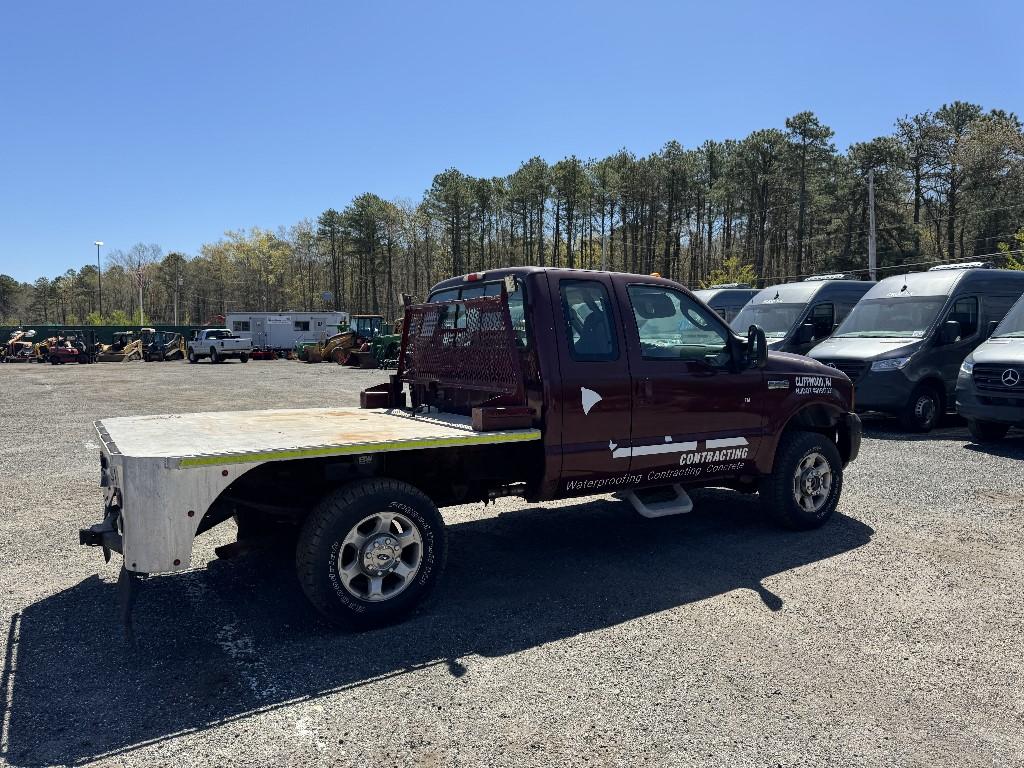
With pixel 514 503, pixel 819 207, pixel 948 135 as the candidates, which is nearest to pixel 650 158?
pixel 819 207

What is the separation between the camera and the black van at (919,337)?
1152 cm

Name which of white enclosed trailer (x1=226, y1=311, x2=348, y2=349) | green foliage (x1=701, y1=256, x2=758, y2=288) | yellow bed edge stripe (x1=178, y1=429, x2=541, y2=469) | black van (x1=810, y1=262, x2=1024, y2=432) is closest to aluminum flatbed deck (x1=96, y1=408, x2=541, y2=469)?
yellow bed edge stripe (x1=178, y1=429, x2=541, y2=469)

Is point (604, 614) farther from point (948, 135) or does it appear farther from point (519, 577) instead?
point (948, 135)

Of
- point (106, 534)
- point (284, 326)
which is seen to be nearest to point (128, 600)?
point (106, 534)

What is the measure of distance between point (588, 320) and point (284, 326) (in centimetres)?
4658

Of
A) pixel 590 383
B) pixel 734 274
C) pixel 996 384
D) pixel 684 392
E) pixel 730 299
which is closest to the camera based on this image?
pixel 590 383

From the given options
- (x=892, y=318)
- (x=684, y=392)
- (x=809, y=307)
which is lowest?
(x=684, y=392)

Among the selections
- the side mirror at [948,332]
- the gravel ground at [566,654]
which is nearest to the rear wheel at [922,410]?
the side mirror at [948,332]

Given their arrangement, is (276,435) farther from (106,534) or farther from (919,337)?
(919,337)

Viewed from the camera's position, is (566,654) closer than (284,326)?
Yes

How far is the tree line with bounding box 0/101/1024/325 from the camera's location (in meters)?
48.7

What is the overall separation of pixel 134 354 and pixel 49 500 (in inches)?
1675

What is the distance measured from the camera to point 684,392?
212 inches

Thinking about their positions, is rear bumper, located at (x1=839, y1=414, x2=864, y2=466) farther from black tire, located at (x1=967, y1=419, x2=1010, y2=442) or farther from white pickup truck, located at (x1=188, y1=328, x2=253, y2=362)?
white pickup truck, located at (x1=188, y1=328, x2=253, y2=362)
